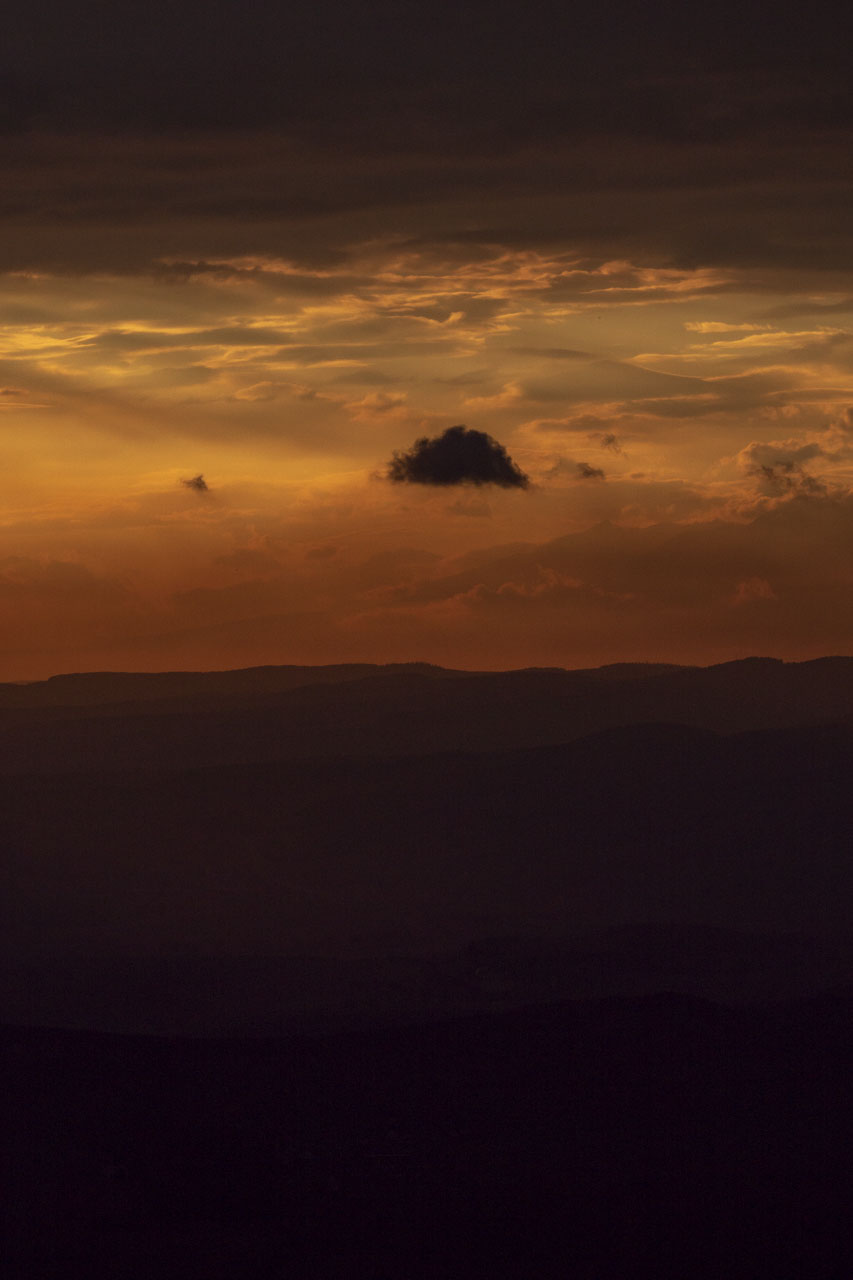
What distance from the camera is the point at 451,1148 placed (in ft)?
168

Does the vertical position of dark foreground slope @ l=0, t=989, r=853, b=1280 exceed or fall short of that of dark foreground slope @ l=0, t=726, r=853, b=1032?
it exceeds it

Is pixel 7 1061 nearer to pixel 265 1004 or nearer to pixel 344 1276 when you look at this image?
pixel 344 1276

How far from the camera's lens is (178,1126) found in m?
50.6

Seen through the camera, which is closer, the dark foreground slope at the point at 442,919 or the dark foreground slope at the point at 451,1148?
the dark foreground slope at the point at 451,1148

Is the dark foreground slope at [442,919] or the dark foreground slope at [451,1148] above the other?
the dark foreground slope at [451,1148]

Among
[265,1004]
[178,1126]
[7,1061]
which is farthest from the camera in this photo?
[265,1004]

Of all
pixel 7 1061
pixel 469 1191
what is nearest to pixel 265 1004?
pixel 7 1061

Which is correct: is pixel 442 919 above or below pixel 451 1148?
below

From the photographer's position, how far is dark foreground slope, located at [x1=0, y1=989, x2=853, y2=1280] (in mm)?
42938

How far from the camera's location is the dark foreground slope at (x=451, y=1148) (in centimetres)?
4294

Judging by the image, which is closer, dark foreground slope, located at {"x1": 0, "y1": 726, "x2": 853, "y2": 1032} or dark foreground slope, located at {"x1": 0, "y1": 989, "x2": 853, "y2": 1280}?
dark foreground slope, located at {"x1": 0, "y1": 989, "x2": 853, "y2": 1280}

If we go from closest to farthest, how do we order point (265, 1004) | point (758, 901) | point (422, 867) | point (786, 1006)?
point (786, 1006) → point (265, 1004) → point (758, 901) → point (422, 867)

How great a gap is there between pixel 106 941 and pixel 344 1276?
120 metres

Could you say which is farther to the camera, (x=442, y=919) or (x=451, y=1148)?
(x=442, y=919)
